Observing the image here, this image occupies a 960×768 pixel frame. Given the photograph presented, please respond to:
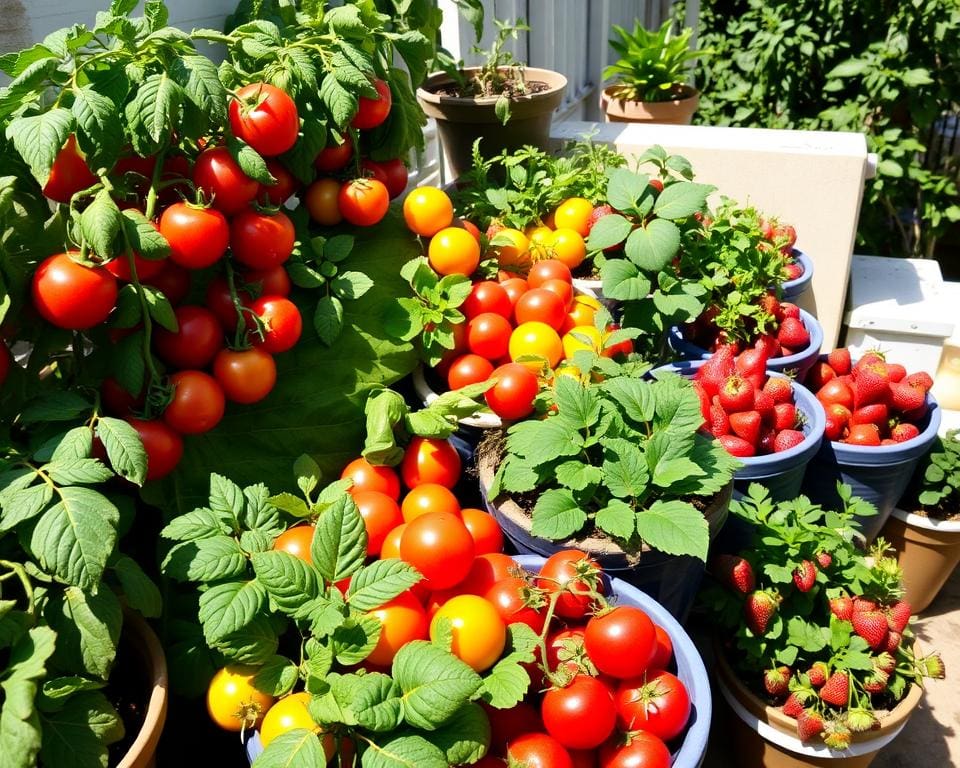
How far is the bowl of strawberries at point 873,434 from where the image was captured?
6.45ft

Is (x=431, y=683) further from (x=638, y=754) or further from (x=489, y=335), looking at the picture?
(x=489, y=335)

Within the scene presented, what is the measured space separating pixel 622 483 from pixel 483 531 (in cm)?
24

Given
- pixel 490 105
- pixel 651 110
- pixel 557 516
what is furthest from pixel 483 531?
pixel 651 110

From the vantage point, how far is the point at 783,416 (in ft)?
5.95

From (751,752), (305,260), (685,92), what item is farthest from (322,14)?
(685,92)

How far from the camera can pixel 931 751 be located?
1.85 m

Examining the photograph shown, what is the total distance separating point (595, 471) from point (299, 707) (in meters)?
0.56

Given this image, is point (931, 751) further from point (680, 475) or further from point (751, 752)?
point (680, 475)

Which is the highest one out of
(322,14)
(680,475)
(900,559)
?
(322,14)

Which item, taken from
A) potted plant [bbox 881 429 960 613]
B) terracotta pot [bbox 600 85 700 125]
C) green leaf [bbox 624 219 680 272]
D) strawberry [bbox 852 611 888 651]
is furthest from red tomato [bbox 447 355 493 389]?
terracotta pot [bbox 600 85 700 125]

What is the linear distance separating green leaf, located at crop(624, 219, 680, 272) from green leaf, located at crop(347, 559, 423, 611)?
99cm

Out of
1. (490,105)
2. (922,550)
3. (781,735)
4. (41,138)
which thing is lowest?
(922,550)

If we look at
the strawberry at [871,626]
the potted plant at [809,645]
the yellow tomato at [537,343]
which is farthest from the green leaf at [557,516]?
the strawberry at [871,626]

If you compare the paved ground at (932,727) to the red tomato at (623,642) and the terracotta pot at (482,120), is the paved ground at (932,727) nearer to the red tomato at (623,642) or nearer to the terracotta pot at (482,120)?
the red tomato at (623,642)
